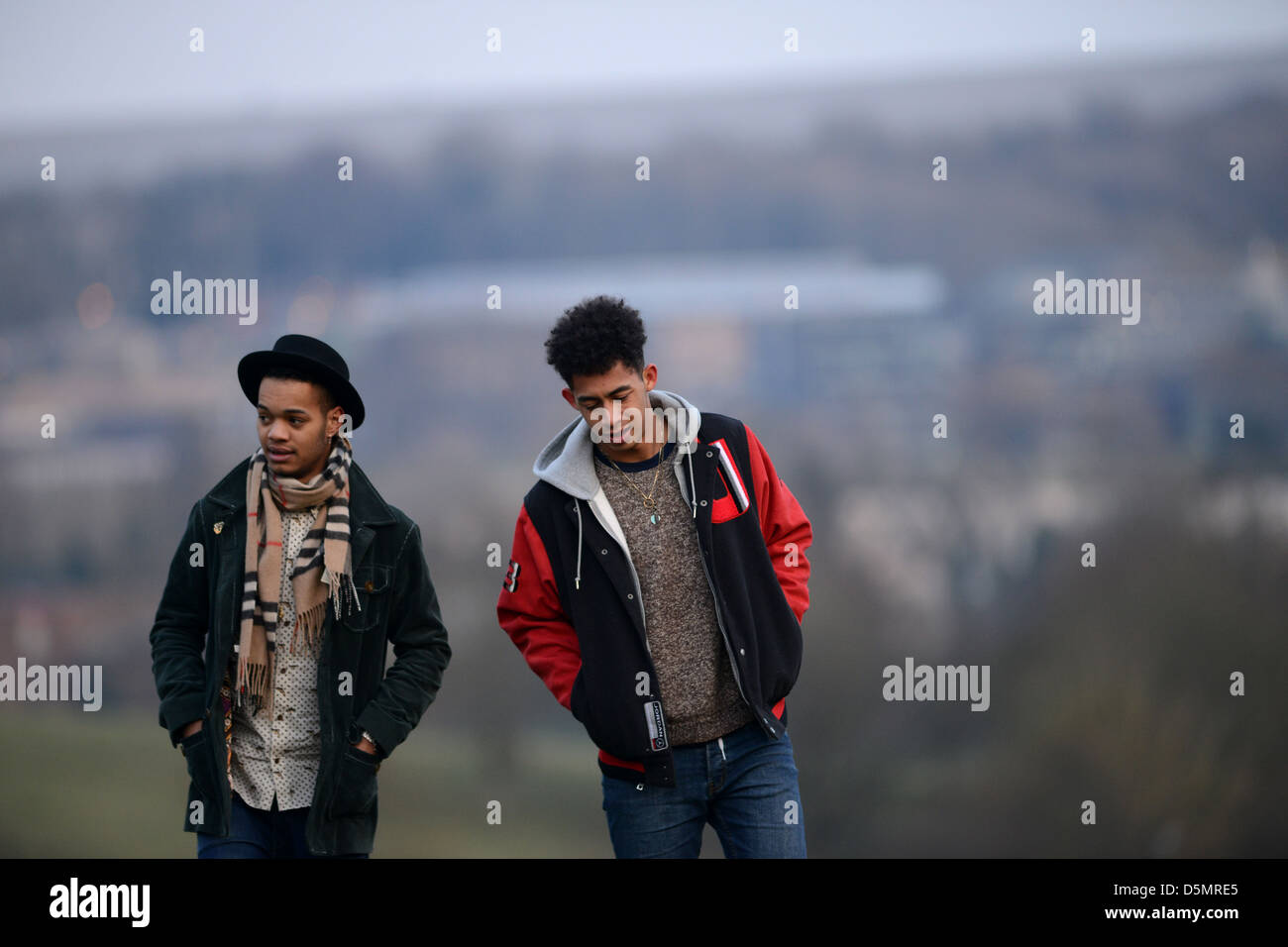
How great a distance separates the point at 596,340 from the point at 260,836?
4.58 ft

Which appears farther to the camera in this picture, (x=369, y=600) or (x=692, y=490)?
(x=369, y=600)

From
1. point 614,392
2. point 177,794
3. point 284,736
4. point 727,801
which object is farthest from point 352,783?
point 177,794

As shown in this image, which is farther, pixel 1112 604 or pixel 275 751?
pixel 1112 604

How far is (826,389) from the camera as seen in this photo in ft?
14.1

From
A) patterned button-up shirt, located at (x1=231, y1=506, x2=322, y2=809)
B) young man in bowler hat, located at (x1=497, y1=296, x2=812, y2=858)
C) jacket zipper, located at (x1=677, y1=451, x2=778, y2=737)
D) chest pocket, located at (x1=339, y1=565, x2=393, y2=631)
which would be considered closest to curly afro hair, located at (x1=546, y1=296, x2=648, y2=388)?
young man in bowler hat, located at (x1=497, y1=296, x2=812, y2=858)

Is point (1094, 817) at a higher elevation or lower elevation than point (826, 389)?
lower

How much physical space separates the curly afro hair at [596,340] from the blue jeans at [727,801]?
2.92 feet

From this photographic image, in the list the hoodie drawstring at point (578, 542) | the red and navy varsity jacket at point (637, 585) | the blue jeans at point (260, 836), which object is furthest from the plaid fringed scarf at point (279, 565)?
→ the hoodie drawstring at point (578, 542)

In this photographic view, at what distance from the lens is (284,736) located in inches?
105

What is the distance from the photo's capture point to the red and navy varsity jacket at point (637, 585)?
2.55m

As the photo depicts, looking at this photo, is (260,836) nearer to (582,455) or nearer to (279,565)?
(279,565)

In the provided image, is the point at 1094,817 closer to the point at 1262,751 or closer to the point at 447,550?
the point at 1262,751

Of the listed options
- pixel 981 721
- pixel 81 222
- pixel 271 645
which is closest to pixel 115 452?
pixel 81 222
